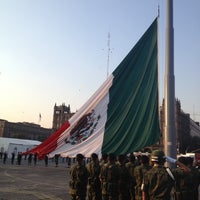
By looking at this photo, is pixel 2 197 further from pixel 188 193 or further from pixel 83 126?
pixel 188 193

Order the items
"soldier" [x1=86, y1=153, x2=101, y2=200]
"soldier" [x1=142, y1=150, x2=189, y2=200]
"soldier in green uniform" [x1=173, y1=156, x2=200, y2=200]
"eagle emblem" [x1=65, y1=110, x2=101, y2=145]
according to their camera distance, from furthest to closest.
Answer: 1. "eagle emblem" [x1=65, y1=110, x2=101, y2=145]
2. "soldier" [x1=86, y1=153, x2=101, y2=200]
3. "soldier in green uniform" [x1=173, y1=156, x2=200, y2=200]
4. "soldier" [x1=142, y1=150, x2=189, y2=200]

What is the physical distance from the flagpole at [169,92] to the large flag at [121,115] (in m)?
0.77

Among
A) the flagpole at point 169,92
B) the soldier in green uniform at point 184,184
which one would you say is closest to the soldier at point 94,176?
the flagpole at point 169,92

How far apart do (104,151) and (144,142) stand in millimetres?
1109

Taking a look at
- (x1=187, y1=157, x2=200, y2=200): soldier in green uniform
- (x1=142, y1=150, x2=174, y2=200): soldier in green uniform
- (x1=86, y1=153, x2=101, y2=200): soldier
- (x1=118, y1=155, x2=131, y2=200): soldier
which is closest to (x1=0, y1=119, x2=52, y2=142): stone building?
(x1=86, y1=153, x2=101, y2=200): soldier

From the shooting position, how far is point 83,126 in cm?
938

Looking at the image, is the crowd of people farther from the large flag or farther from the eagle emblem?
the eagle emblem

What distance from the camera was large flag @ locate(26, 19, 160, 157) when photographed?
8.99 metres

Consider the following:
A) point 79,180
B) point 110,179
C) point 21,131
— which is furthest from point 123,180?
point 21,131

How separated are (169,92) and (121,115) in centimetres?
167

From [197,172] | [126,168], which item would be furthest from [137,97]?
[197,172]

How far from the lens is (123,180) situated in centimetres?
819

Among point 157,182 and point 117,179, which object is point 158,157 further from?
point 117,179

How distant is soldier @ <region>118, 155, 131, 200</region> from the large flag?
2.23 ft
